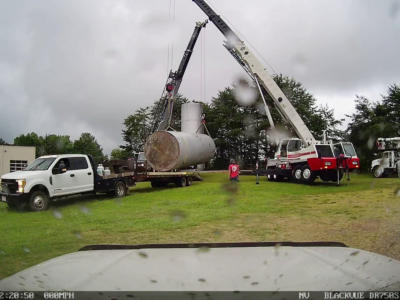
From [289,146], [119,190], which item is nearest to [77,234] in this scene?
[119,190]

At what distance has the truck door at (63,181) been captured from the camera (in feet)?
6.66

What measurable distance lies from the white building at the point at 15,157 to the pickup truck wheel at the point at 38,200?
17.9 inches

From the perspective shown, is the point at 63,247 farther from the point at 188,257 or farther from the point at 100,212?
the point at 188,257

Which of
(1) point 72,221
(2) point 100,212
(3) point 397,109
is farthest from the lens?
(2) point 100,212

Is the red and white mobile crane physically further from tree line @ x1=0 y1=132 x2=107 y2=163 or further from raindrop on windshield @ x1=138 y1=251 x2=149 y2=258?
raindrop on windshield @ x1=138 y1=251 x2=149 y2=258

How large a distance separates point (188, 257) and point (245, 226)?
126 centimetres

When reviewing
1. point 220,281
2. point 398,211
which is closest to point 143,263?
point 220,281

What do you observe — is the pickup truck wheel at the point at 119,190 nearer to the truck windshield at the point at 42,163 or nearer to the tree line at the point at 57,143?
the truck windshield at the point at 42,163

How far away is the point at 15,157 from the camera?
4.53 feet

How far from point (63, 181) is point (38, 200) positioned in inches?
13.4

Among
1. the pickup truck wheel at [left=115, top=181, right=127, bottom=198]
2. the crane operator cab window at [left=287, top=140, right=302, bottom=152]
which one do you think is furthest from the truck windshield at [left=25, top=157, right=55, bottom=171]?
the crane operator cab window at [left=287, top=140, right=302, bottom=152]

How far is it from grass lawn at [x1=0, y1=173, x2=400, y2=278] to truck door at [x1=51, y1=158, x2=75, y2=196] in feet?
0.53

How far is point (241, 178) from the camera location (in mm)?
1857

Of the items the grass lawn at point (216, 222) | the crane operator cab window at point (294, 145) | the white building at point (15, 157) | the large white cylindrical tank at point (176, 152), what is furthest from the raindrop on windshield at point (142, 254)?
the crane operator cab window at point (294, 145)
